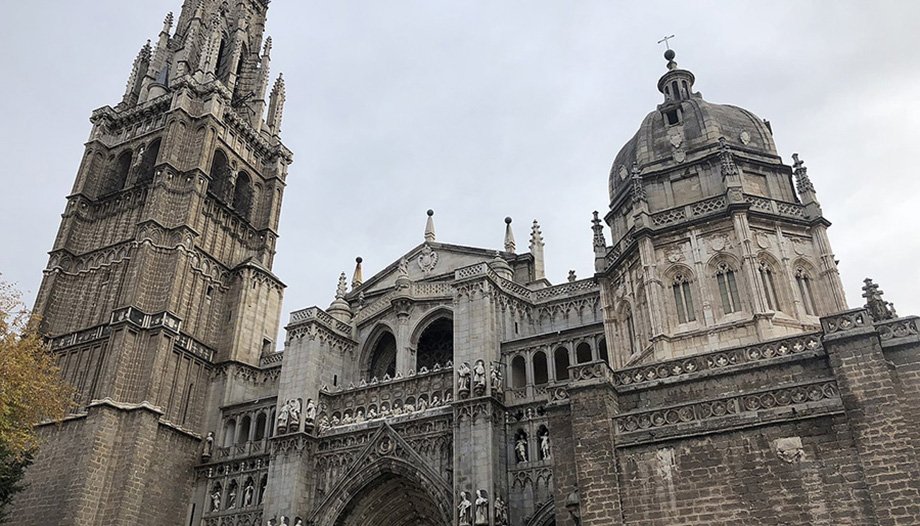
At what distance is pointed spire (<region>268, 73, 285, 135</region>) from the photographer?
148ft

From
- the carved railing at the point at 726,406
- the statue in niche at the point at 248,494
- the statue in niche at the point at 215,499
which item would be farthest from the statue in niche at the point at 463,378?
the statue in niche at the point at 215,499

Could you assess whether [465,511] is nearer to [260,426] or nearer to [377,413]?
[377,413]

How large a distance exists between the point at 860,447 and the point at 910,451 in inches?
32.7

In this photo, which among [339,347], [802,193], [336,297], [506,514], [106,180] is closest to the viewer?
[506,514]

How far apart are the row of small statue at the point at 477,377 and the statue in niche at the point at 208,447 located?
533 inches

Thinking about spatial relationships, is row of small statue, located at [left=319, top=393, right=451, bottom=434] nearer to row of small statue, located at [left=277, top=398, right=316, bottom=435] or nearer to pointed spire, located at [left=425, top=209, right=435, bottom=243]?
row of small statue, located at [left=277, top=398, right=316, bottom=435]

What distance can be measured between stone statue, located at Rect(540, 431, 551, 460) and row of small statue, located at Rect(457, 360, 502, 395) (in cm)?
218

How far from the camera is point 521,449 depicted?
23.7 m

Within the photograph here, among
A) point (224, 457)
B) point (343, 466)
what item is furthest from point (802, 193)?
point (224, 457)

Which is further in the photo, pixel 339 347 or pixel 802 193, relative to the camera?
pixel 339 347

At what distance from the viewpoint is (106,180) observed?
3912 cm

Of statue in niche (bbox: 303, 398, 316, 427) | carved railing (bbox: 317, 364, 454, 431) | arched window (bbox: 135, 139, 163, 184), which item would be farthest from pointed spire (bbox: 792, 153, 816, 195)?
arched window (bbox: 135, 139, 163, 184)

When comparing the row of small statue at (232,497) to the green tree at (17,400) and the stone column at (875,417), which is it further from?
the stone column at (875,417)

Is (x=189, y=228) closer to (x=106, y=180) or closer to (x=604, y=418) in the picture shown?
(x=106, y=180)
